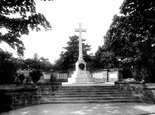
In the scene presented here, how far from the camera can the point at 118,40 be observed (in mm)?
18609

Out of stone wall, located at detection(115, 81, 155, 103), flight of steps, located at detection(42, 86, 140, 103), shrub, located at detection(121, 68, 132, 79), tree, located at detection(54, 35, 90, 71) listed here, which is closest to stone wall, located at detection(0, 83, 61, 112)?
flight of steps, located at detection(42, 86, 140, 103)

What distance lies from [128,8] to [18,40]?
12640mm

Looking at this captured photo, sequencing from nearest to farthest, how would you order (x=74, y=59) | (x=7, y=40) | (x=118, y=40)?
1. (x=7, y=40)
2. (x=118, y=40)
3. (x=74, y=59)

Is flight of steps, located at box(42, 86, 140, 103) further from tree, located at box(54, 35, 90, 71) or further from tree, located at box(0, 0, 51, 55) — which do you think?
tree, located at box(54, 35, 90, 71)

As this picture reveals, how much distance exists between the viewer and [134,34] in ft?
57.1

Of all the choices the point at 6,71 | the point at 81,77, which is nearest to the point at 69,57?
the point at 81,77

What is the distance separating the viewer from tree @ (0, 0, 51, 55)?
9305 millimetres

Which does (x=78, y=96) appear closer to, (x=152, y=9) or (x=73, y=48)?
(x=152, y=9)

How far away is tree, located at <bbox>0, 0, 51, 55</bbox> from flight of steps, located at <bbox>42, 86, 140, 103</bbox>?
458 cm

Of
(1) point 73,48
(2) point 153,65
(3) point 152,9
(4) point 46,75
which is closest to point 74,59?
(1) point 73,48

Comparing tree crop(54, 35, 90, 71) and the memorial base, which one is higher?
tree crop(54, 35, 90, 71)

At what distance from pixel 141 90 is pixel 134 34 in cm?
719

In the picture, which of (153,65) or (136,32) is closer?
(153,65)

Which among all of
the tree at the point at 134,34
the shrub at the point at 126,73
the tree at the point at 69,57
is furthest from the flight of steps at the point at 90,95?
the tree at the point at 69,57
